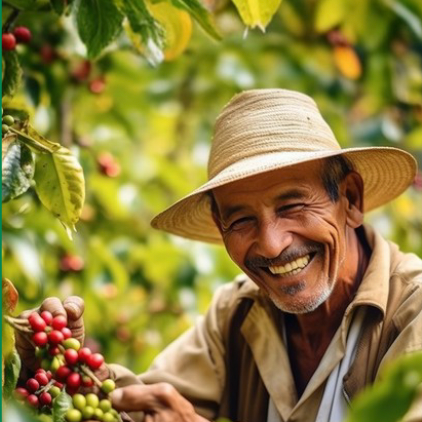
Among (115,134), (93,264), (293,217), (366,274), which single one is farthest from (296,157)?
(115,134)

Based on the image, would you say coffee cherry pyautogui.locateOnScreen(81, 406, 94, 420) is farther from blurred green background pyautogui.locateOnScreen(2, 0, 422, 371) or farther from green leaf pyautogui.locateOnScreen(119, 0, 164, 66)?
blurred green background pyautogui.locateOnScreen(2, 0, 422, 371)

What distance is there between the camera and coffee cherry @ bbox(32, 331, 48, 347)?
142cm

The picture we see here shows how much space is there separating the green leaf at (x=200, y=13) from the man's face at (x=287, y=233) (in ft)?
0.91

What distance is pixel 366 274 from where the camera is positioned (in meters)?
1.91

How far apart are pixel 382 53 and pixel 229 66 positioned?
56 cm

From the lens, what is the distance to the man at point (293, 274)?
1.80 metres

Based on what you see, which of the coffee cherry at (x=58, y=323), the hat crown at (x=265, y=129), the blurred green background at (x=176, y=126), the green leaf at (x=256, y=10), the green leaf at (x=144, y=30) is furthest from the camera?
the blurred green background at (x=176, y=126)

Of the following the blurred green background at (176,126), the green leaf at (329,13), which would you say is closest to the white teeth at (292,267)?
the blurred green background at (176,126)

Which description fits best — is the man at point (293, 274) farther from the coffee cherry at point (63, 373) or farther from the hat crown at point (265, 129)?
the coffee cherry at point (63, 373)

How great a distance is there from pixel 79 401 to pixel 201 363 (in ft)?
2.38

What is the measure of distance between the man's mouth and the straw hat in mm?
187

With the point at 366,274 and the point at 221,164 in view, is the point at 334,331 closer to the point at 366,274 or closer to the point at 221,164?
the point at 366,274

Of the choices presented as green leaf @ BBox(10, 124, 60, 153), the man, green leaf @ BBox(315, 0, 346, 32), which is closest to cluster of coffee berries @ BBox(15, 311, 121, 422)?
the man

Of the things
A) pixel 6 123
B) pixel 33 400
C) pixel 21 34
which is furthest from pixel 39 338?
pixel 21 34
